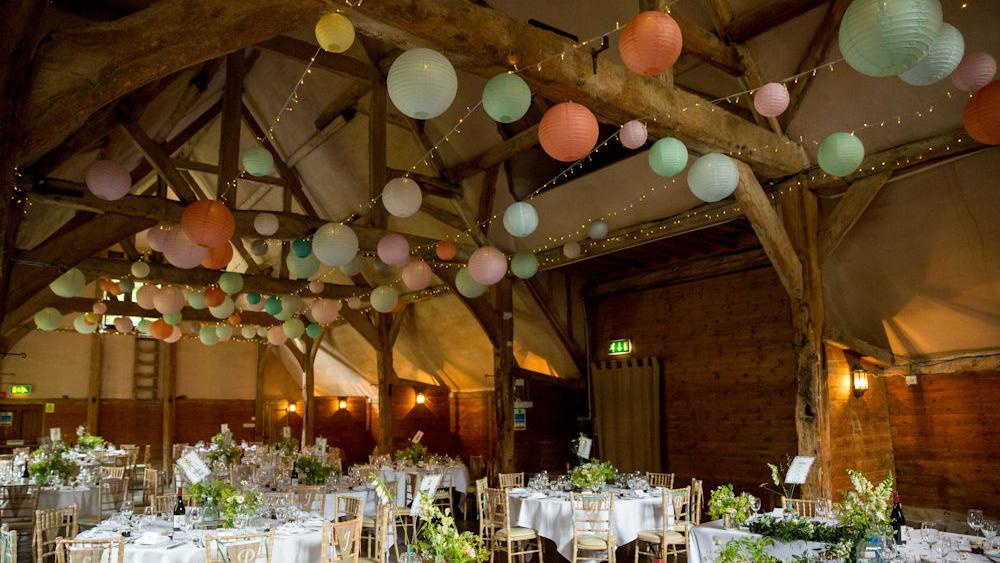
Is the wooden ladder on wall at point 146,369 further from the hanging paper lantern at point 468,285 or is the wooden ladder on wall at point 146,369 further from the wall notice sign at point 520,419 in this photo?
the hanging paper lantern at point 468,285

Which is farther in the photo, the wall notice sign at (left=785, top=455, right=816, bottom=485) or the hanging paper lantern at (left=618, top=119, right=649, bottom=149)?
the wall notice sign at (left=785, top=455, right=816, bottom=485)

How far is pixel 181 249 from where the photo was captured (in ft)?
20.4

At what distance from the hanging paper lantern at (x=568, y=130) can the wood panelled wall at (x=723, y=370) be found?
5581 mm

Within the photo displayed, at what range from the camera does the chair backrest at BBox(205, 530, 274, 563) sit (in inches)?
169

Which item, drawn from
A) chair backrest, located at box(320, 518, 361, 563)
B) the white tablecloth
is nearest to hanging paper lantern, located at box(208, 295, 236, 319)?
the white tablecloth

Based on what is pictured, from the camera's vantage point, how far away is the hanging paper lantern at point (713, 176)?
5023mm

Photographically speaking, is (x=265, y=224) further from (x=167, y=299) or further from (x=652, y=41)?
(x=652, y=41)

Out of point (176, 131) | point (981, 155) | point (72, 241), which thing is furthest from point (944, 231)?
point (176, 131)

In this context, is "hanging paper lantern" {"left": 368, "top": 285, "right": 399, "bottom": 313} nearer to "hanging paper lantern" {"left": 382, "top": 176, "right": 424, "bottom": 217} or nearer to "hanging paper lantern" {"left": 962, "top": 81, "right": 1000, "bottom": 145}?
"hanging paper lantern" {"left": 382, "top": 176, "right": 424, "bottom": 217}

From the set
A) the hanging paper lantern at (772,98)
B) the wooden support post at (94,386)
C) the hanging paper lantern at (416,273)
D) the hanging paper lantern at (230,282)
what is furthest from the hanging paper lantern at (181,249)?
the wooden support post at (94,386)

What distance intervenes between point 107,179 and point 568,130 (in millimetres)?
4099

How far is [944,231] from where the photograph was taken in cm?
684

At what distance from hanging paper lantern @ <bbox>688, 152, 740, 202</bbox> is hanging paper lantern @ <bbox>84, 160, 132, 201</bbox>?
4.69 m

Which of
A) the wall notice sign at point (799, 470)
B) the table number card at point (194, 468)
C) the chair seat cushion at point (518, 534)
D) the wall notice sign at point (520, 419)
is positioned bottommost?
the chair seat cushion at point (518, 534)
